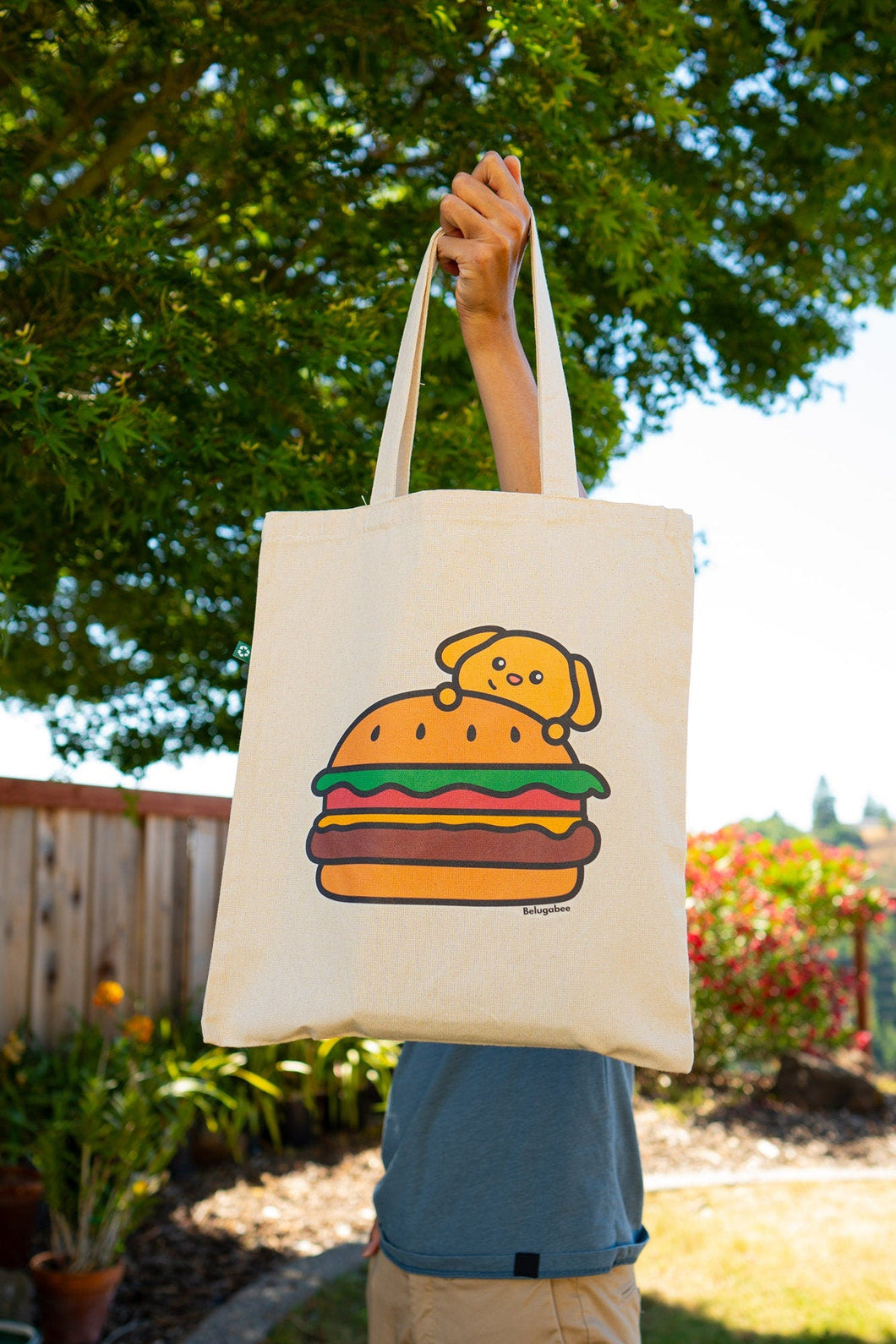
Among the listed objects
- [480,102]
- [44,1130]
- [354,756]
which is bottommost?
[44,1130]

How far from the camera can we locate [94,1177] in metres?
3.86

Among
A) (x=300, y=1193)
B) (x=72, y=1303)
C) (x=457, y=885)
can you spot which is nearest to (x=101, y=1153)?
(x=72, y=1303)

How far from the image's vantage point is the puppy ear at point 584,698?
1175 mm

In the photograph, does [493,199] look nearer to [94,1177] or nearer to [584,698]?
[584,698]

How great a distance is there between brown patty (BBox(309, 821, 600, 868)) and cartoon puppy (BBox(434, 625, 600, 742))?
11 cm

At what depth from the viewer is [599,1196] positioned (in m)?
1.43

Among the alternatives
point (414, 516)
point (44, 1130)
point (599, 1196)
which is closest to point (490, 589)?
point (414, 516)

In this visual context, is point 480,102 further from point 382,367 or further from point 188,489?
point 188,489

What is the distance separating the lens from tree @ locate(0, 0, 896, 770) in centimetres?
205

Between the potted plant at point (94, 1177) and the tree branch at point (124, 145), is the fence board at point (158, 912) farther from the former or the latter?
the tree branch at point (124, 145)

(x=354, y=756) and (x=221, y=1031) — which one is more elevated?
(x=354, y=756)

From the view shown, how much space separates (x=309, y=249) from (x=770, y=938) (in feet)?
21.3

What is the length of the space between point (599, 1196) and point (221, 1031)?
0.58 meters

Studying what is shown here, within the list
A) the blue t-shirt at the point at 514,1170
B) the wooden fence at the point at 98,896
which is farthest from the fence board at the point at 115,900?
the blue t-shirt at the point at 514,1170
